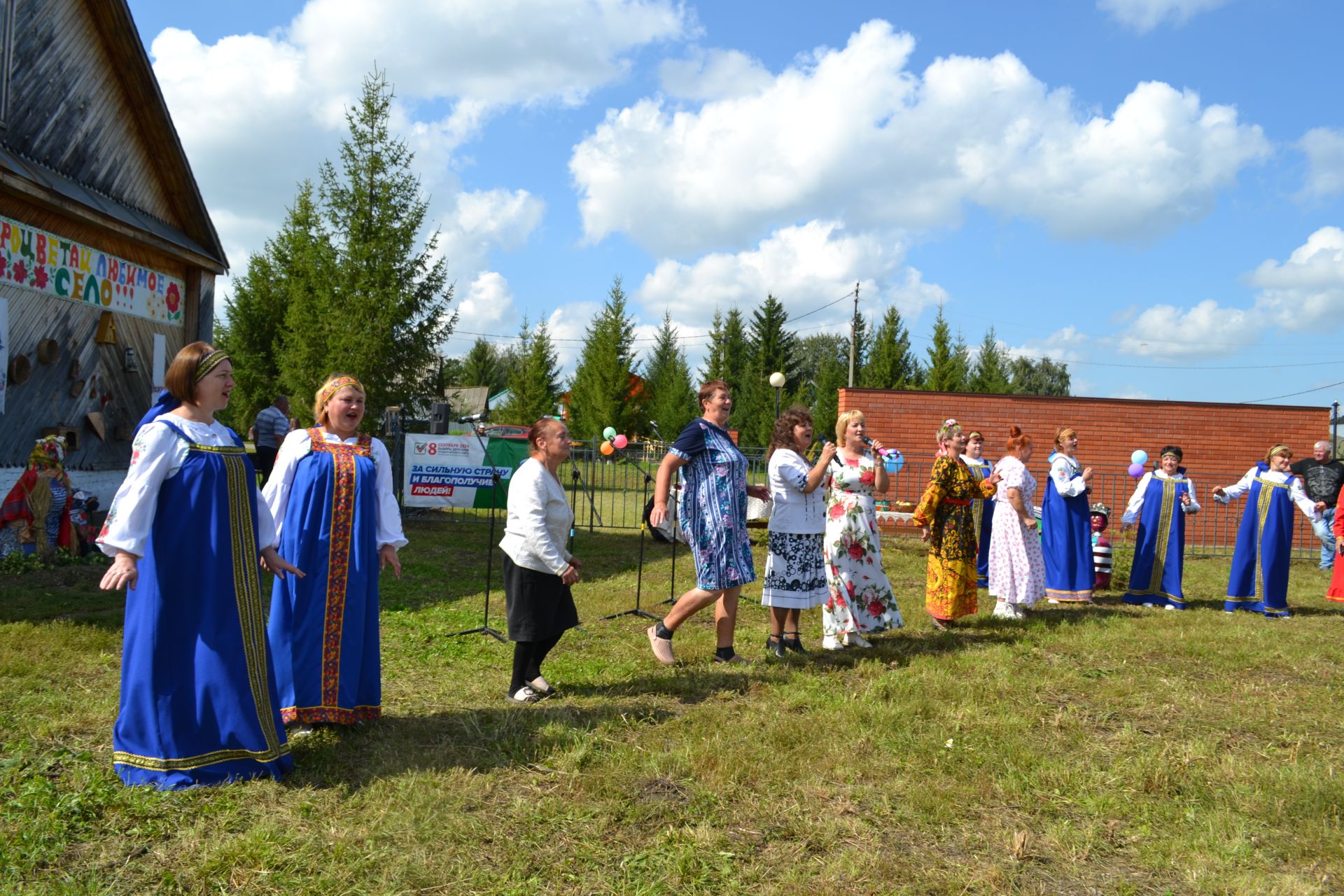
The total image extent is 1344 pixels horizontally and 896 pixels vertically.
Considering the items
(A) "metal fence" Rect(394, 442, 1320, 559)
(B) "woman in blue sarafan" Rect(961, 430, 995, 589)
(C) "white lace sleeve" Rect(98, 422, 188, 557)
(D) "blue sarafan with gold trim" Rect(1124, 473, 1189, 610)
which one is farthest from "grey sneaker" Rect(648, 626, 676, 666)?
(A) "metal fence" Rect(394, 442, 1320, 559)

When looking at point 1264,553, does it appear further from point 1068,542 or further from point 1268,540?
point 1068,542

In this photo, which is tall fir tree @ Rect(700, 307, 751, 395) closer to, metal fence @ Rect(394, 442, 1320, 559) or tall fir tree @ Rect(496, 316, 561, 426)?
tall fir tree @ Rect(496, 316, 561, 426)

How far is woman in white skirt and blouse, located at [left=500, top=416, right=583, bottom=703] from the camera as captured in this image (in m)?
4.96

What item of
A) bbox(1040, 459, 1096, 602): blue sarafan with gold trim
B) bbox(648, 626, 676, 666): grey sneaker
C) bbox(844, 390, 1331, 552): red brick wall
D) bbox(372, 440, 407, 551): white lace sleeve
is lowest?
bbox(648, 626, 676, 666): grey sneaker

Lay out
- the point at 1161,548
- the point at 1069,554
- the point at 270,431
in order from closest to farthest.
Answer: the point at 1069,554, the point at 1161,548, the point at 270,431

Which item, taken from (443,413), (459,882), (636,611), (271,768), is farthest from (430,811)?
(443,413)

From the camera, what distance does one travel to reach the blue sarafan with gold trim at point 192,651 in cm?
370

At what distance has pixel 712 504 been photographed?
5.91 m

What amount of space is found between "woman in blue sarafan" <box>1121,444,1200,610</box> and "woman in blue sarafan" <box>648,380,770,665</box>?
5597mm

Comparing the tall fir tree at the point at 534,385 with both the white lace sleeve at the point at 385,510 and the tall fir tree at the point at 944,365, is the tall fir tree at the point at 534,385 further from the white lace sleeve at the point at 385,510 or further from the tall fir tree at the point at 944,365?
the white lace sleeve at the point at 385,510

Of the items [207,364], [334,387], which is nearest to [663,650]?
[334,387]

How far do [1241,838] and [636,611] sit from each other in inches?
196

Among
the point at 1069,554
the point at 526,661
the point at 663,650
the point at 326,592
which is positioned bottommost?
the point at 663,650

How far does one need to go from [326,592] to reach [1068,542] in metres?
7.62
